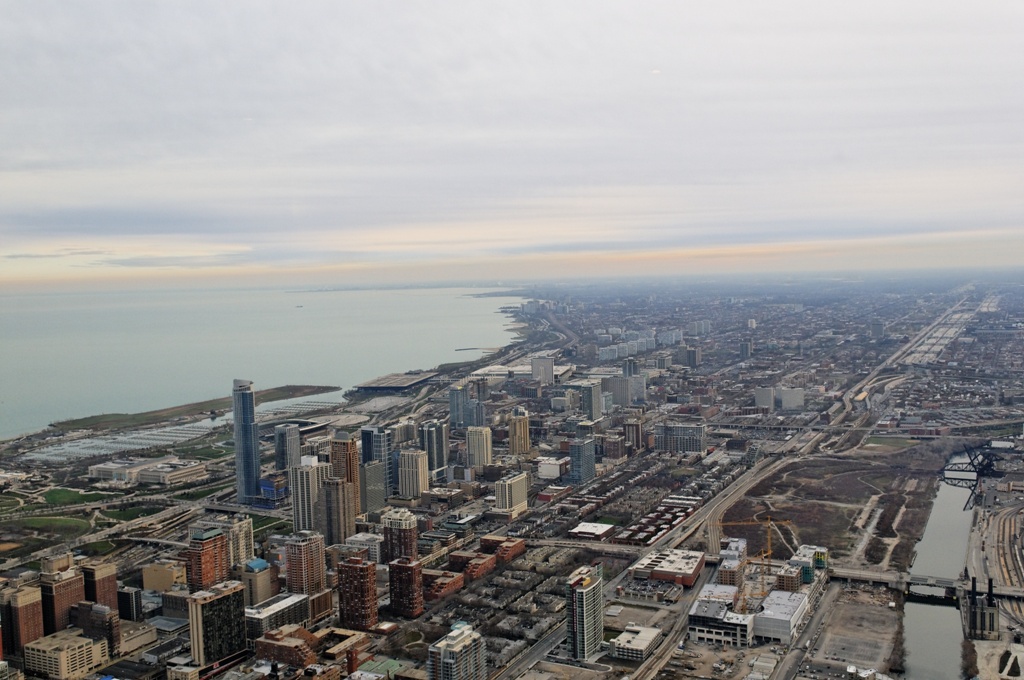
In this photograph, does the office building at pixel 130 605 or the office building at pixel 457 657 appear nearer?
the office building at pixel 457 657

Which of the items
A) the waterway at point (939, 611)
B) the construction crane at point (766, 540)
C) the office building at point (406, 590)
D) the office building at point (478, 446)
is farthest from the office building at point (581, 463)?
the office building at point (406, 590)

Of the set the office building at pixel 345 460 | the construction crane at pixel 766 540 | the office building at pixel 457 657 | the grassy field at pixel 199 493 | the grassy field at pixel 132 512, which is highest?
the office building at pixel 345 460

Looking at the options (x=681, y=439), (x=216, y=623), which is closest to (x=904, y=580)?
(x=216, y=623)

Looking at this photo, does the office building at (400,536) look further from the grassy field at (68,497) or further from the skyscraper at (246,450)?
the grassy field at (68,497)

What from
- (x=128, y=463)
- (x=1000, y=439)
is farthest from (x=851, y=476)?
(x=128, y=463)

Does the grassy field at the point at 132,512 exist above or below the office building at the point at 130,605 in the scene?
below
